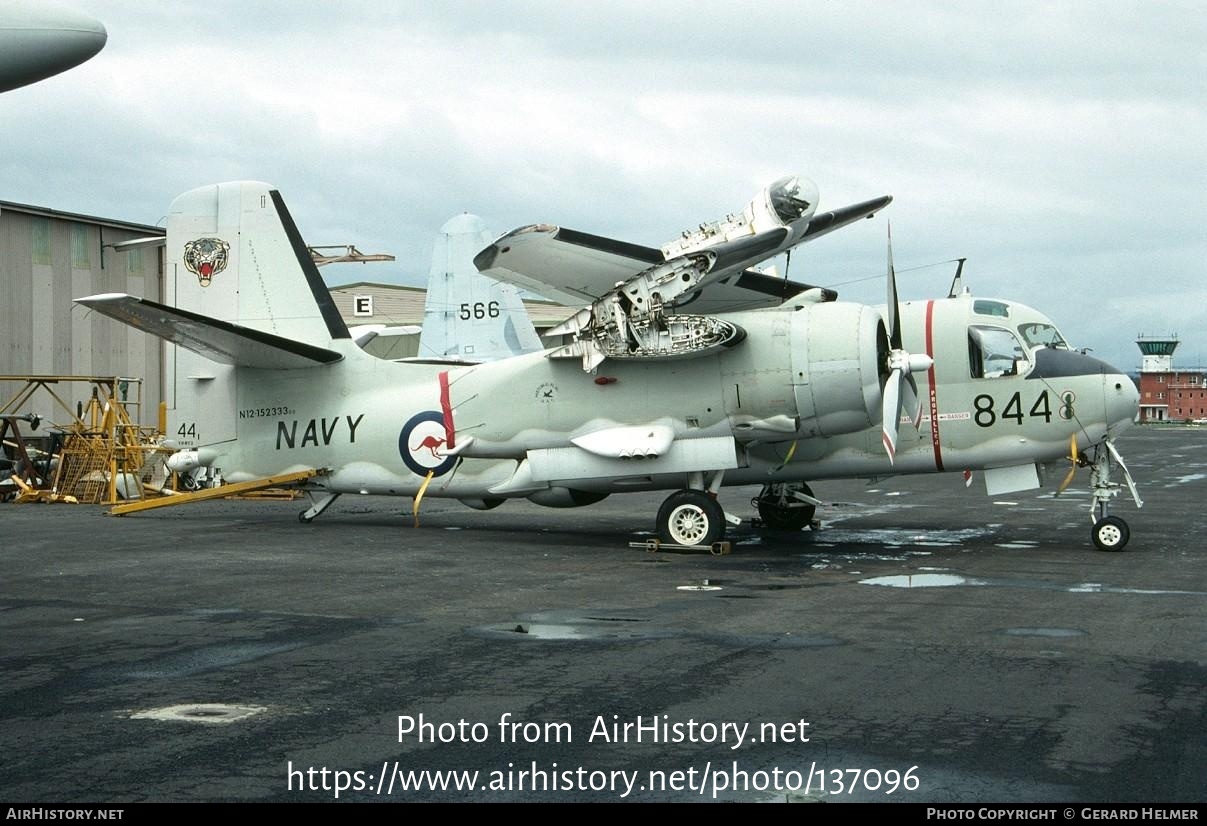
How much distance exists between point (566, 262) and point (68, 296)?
30.9 m

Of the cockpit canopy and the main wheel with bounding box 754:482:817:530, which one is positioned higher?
the cockpit canopy

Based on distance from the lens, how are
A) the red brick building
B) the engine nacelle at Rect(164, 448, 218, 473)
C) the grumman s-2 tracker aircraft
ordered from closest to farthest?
the grumman s-2 tracker aircraft, the engine nacelle at Rect(164, 448, 218, 473), the red brick building

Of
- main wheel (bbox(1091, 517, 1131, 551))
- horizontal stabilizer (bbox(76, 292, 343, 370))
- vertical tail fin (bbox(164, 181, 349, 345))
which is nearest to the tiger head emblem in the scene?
vertical tail fin (bbox(164, 181, 349, 345))

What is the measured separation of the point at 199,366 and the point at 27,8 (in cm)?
1384

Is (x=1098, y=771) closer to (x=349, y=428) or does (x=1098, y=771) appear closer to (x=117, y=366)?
(x=349, y=428)

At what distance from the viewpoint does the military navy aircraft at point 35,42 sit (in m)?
8.54

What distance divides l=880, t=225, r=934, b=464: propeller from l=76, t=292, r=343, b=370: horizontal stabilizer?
9.20 meters

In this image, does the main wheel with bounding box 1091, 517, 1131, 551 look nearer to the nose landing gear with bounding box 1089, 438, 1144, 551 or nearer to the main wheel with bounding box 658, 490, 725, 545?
the nose landing gear with bounding box 1089, 438, 1144, 551

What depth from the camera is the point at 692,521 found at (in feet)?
58.7

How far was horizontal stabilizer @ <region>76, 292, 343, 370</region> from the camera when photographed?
59.3 ft

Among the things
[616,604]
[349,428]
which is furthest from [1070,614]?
[349,428]


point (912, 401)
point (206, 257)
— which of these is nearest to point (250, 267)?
point (206, 257)

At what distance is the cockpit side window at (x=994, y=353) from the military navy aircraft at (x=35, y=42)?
44.1 feet

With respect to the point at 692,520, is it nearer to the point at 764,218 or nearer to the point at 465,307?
the point at 764,218
